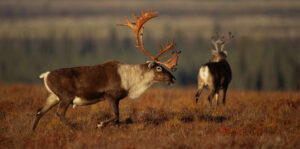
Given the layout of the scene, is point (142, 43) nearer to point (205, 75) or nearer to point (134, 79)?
point (134, 79)

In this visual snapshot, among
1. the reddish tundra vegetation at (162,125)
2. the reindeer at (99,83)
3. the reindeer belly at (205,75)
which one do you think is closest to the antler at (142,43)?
the reindeer at (99,83)

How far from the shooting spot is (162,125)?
952 cm

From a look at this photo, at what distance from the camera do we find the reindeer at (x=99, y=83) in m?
8.90

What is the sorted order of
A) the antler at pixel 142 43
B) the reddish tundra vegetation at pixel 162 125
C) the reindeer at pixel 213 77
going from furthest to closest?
the reindeer at pixel 213 77 < the antler at pixel 142 43 < the reddish tundra vegetation at pixel 162 125

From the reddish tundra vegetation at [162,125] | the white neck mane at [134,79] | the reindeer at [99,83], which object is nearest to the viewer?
the reddish tundra vegetation at [162,125]

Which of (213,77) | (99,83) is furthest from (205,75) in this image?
(99,83)

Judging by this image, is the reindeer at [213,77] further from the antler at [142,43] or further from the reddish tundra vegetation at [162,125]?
the antler at [142,43]

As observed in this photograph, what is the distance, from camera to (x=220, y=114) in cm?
1091

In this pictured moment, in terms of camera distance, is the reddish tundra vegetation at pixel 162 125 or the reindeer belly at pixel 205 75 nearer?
the reddish tundra vegetation at pixel 162 125

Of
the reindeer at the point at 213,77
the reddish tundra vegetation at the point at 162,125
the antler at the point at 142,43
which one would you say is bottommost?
the reddish tundra vegetation at the point at 162,125

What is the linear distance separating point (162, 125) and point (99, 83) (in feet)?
5.68

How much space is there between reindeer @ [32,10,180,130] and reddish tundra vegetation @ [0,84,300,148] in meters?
0.51

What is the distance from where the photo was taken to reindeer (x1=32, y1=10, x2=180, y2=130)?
350 inches

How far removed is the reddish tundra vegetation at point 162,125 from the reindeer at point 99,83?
1.68ft
